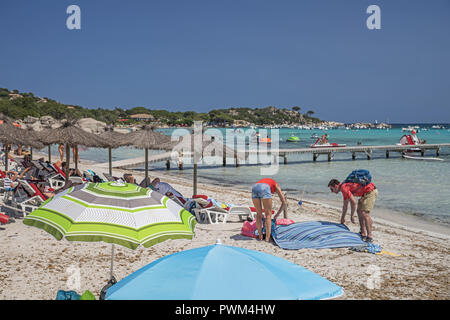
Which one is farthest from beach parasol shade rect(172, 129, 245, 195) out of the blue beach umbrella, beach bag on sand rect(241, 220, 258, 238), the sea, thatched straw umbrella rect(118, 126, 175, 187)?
the blue beach umbrella

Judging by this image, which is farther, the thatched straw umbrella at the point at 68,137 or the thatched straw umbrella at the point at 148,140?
the thatched straw umbrella at the point at 148,140

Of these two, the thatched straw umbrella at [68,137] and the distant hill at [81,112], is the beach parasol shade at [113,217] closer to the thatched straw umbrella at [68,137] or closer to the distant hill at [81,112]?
the thatched straw umbrella at [68,137]

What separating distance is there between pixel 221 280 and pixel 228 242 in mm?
5245

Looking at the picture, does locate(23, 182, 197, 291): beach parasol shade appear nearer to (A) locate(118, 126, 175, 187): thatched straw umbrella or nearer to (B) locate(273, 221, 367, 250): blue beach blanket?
(B) locate(273, 221, 367, 250): blue beach blanket

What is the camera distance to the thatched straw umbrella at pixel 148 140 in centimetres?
1260

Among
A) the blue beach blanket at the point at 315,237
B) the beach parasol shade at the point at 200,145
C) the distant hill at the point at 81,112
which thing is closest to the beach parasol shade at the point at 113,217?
the blue beach blanket at the point at 315,237

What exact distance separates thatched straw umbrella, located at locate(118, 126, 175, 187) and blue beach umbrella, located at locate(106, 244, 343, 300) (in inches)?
377

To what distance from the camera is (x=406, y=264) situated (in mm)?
6773

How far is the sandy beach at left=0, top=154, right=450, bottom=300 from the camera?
5.37 metres

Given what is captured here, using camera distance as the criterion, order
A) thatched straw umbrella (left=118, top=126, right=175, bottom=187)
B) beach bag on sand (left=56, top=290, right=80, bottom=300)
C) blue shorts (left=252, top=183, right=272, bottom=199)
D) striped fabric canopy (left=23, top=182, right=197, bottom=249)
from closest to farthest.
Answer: beach bag on sand (left=56, top=290, right=80, bottom=300), striped fabric canopy (left=23, top=182, right=197, bottom=249), blue shorts (left=252, top=183, right=272, bottom=199), thatched straw umbrella (left=118, top=126, right=175, bottom=187)

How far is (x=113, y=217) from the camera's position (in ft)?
11.6

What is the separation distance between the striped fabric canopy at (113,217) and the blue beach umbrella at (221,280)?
22.8 inches

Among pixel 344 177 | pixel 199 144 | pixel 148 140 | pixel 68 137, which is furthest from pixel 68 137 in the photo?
pixel 344 177

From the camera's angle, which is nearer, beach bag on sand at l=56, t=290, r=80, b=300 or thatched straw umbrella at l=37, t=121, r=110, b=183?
beach bag on sand at l=56, t=290, r=80, b=300
